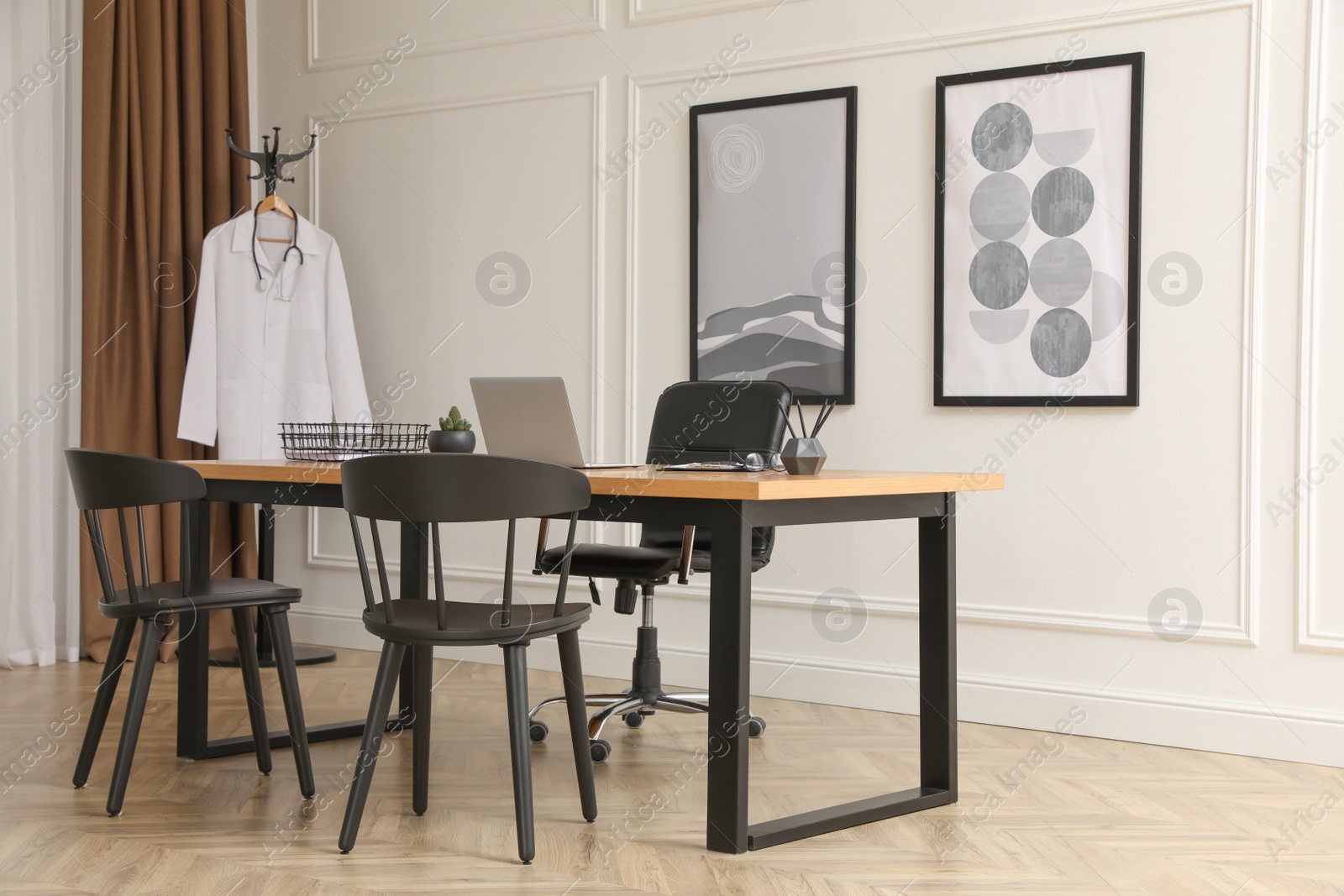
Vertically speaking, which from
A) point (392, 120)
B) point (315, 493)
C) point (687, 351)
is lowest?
point (315, 493)

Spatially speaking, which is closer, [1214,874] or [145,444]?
[1214,874]

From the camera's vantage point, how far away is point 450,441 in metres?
2.61

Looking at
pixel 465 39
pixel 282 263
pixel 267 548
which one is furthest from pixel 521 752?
pixel 465 39

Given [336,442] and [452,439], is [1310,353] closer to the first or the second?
[452,439]

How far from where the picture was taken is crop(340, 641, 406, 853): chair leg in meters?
2.11

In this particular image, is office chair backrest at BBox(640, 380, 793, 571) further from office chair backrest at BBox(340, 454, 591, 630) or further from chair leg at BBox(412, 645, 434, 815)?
office chair backrest at BBox(340, 454, 591, 630)

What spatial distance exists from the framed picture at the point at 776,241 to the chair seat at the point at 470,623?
1.58m

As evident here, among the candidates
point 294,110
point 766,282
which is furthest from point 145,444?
point 766,282

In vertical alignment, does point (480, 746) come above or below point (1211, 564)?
below

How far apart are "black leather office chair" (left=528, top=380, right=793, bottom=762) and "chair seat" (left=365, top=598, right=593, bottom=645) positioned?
575 mm

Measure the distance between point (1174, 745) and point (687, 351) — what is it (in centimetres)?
Result: 184

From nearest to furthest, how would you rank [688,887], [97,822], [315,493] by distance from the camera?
1. [688,887]
2. [97,822]
3. [315,493]

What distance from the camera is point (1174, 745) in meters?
3.09

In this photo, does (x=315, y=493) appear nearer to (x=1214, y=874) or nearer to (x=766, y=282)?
(x=766, y=282)
